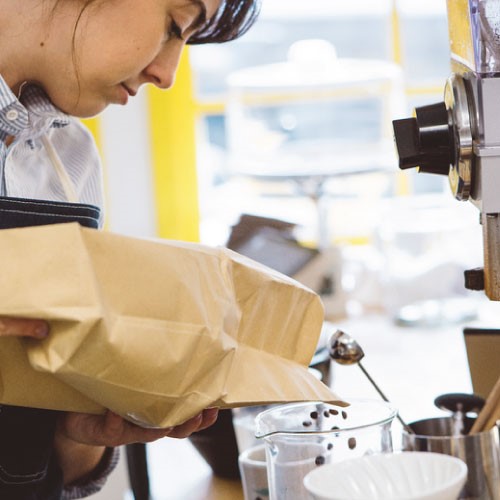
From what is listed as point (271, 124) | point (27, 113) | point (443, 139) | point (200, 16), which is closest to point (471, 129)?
point (443, 139)

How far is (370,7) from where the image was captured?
12.9 feet

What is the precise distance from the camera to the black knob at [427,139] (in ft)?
2.82

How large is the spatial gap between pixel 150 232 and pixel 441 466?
3311 millimetres

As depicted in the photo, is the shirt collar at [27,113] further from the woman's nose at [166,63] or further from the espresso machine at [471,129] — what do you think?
the espresso machine at [471,129]

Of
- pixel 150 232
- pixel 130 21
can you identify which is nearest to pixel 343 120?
pixel 150 232

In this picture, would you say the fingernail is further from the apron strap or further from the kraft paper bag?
the apron strap

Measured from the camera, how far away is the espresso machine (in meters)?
0.79

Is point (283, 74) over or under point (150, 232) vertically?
over

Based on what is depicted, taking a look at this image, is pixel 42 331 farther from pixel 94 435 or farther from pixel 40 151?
pixel 40 151

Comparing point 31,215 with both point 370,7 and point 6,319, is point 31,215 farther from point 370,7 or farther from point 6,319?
point 370,7

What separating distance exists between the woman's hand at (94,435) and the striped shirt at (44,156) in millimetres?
25

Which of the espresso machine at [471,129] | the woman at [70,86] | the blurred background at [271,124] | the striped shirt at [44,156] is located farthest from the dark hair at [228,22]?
the blurred background at [271,124]

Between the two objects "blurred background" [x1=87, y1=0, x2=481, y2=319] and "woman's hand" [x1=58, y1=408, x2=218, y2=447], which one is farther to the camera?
"blurred background" [x1=87, y1=0, x2=481, y2=319]

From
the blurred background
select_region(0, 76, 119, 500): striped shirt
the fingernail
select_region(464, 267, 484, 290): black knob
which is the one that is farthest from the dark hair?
the blurred background
